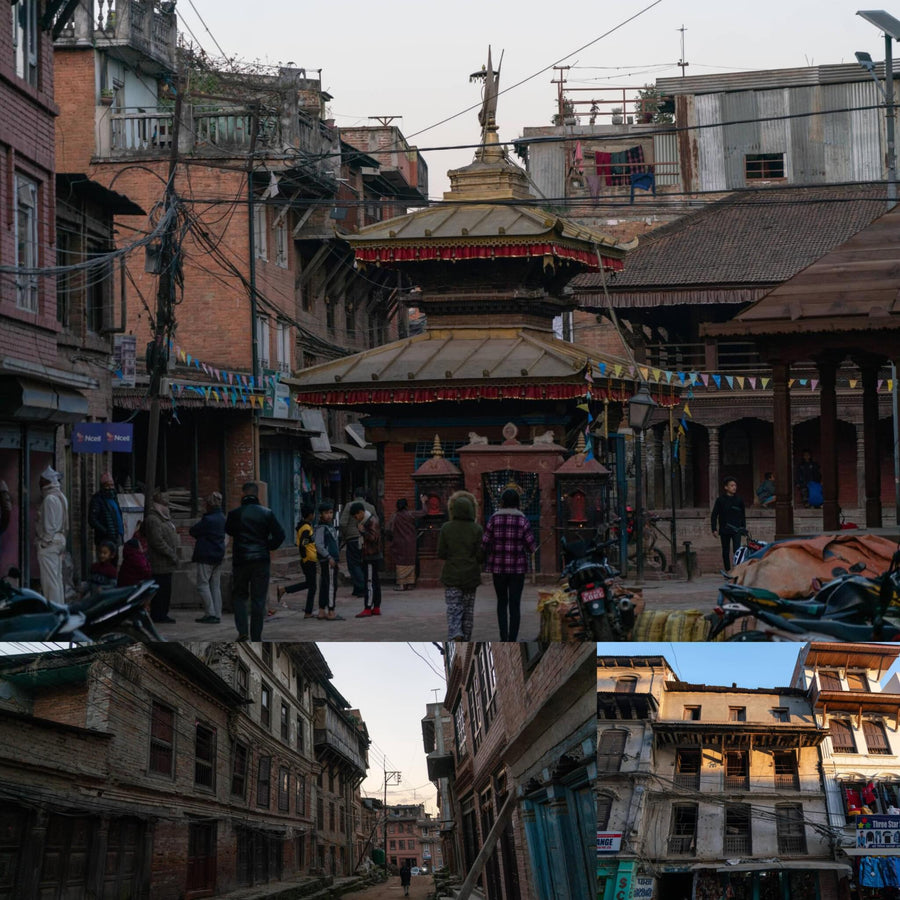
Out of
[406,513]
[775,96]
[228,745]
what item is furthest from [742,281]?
[228,745]

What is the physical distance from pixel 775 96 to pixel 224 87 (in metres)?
22.3

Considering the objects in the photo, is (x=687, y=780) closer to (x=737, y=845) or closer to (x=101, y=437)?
(x=737, y=845)

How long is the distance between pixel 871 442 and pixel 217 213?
25013mm

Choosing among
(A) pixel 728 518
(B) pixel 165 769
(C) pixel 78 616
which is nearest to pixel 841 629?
(C) pixel 78 616

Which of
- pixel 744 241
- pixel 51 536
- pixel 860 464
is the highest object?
pixel 744 241

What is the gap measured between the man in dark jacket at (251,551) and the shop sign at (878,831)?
359 inches

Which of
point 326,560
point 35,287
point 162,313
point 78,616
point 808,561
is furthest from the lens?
point 35,287

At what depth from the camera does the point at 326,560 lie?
1872cm

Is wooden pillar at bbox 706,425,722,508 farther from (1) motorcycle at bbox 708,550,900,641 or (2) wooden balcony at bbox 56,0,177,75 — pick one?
(1) motorcycle at bbox 708,550,900,641

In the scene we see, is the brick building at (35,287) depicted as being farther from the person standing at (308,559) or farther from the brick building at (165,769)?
the brick building at (165,769)

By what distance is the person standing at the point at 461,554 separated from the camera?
13766 mm

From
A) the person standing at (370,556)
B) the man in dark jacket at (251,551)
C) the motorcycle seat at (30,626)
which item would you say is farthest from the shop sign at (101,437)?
the motorcycle seat at (30,626)

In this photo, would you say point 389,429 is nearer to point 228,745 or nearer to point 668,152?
point 228,745

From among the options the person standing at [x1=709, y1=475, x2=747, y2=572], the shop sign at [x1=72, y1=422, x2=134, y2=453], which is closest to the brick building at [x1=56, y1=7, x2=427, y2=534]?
the shop sign at [x1=72, y1=422, x2=134, y2=453]
